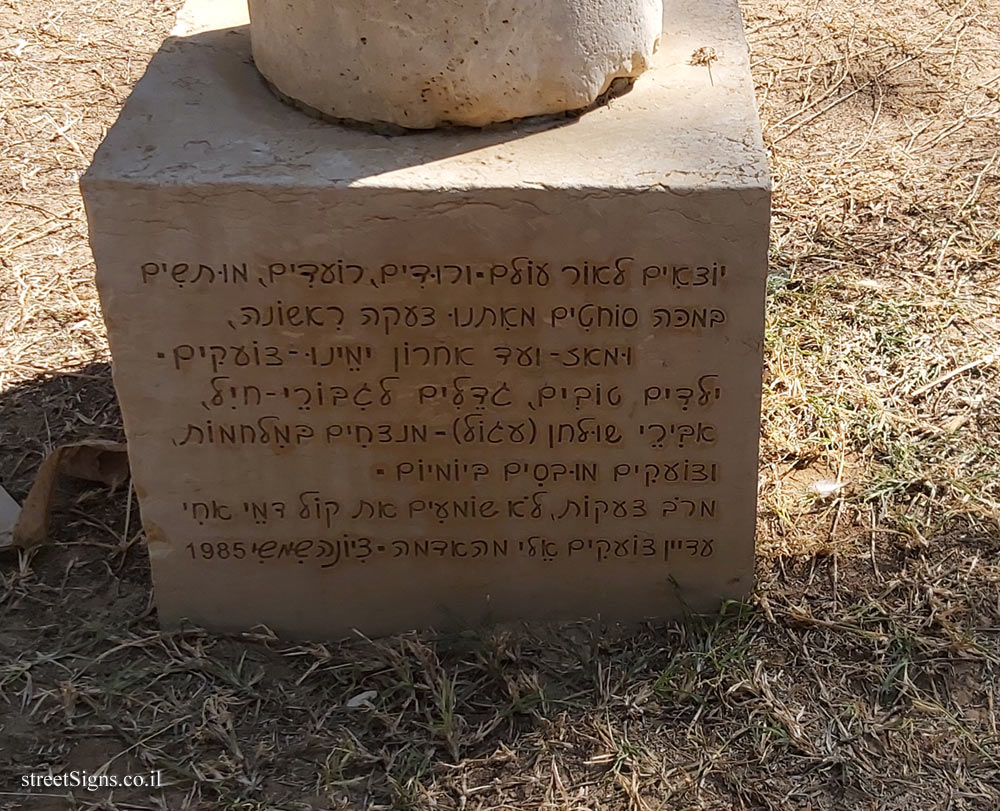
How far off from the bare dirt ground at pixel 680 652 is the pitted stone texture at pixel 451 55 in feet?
3.58

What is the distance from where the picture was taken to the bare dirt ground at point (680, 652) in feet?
7.79

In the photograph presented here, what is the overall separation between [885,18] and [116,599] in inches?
167

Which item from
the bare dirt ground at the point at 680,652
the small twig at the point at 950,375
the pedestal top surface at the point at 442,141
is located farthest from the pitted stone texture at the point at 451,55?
the small twig at the point at 950,375

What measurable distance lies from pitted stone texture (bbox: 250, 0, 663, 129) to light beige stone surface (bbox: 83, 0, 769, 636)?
6 cm

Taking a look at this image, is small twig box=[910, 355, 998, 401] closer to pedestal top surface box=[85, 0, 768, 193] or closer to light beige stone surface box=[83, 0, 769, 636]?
light beige stone surface box=[83, 0, 769, 636]

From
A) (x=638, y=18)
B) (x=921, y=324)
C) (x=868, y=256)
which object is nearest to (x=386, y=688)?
(x=638, y=18)

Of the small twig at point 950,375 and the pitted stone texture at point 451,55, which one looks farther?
the small twig at point 950,375

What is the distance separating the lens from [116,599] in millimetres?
2832

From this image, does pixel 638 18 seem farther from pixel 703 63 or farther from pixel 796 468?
pixel 796 468

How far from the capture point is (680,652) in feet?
8.59

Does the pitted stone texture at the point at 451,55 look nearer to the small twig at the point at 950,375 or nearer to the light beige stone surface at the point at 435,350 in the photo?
the light beige stone surface at the point at 435,350

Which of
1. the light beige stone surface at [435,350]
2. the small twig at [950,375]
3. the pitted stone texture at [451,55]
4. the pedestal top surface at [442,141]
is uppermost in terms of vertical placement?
the pitted stone texture at [451,55]

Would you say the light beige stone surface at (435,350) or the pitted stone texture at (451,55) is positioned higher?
the pitted stone texture at (451,55)

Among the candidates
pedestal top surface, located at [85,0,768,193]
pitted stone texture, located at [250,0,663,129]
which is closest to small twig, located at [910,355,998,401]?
pedestal top surface, located at [85,0,768,193]
